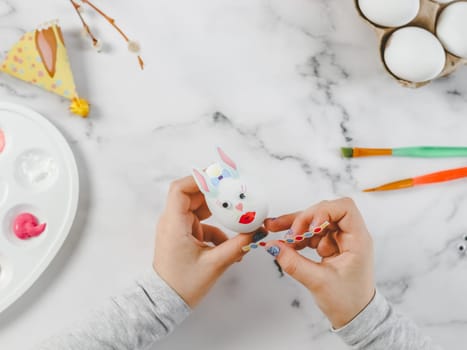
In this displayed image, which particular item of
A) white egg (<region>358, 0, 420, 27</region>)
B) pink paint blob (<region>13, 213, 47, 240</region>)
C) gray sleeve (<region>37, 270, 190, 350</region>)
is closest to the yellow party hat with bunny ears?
pink paint blob (<region>13, 213, 47, 240</region>)

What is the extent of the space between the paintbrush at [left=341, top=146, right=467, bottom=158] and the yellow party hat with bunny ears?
0.32 meters

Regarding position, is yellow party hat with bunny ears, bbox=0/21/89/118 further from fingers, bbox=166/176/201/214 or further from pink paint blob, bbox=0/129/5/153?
fingers, bbox=166/176/201/214

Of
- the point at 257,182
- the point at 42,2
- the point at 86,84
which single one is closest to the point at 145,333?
the point at 257,182

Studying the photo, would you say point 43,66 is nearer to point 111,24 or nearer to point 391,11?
point 111,24

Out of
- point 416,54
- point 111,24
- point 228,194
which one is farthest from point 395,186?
point 111,24

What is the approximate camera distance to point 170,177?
0.79 metres

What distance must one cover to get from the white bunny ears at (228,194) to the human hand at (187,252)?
5cm

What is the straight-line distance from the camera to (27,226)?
0.76 metres

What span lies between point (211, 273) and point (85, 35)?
343 mm

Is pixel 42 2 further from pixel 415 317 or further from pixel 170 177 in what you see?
pixel 415 317

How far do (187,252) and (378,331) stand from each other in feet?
0.69

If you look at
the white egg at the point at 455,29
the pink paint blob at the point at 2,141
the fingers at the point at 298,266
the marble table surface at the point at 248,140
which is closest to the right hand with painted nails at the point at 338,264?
the fingers at the point at 298,266

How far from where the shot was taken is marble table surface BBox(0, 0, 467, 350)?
773 mm

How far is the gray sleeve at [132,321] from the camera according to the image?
→ 0.68 meters
